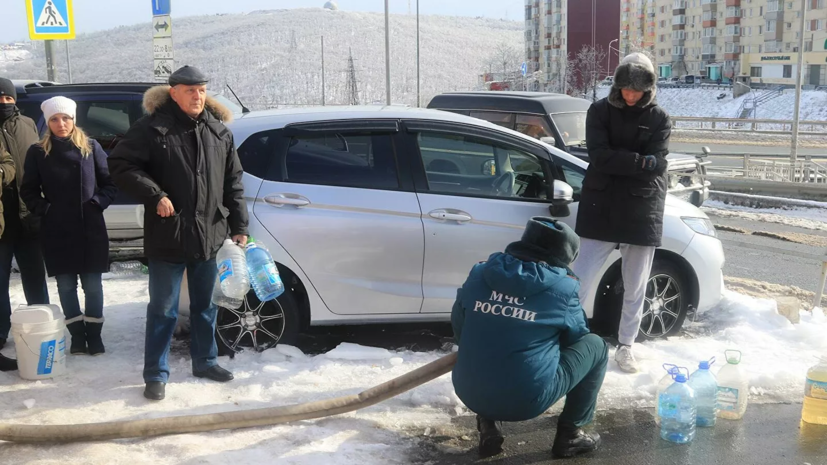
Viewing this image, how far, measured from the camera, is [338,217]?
523 centimetres

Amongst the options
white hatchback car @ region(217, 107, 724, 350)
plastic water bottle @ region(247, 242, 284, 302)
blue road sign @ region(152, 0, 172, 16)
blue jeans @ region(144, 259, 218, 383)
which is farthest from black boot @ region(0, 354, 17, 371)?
blue road sign @ region(152, 0, 172, 16)

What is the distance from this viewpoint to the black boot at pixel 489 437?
392 cm

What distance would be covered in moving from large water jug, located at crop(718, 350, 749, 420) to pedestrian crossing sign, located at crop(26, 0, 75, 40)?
9.32 metres

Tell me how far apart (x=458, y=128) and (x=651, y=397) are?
221 centimetres

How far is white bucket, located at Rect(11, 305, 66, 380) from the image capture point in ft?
15.6

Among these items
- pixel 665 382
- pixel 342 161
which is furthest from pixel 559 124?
pixel 665 382

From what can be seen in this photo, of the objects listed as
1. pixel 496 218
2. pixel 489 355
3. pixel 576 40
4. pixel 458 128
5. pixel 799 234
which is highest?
pixel 576 40

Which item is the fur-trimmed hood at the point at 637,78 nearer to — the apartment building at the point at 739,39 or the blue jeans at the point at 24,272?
the blue jeans at the point at 24,272

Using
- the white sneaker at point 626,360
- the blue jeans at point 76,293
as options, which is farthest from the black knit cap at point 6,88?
the white sneaker at point 626,360

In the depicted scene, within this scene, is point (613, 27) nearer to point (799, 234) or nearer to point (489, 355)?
point (799, 234)

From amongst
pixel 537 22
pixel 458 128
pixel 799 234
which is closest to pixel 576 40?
pixel 537 22

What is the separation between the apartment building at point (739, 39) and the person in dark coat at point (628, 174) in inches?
2960

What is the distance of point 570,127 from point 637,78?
7.27 meters

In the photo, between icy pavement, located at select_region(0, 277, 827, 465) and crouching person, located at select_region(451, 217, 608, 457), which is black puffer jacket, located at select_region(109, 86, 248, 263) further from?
crouching person, located at select_region(451, 217, 608, 457)
